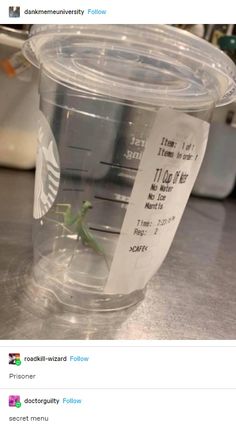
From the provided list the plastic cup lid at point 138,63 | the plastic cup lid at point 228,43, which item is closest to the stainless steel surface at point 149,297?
the plastic cup lid at point 138,63

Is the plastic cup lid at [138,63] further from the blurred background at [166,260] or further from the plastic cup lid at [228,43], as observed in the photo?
the plastic cup lid at [228,43]

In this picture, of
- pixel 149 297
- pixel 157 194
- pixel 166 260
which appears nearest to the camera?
pixel 157 194

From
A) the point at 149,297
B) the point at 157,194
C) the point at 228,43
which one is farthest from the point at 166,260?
the point at 228,43

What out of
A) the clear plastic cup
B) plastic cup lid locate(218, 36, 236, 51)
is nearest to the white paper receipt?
the clear plastic cup

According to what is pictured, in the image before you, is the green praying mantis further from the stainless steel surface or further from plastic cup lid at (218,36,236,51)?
plastic cup lid at (218,36,236,51)

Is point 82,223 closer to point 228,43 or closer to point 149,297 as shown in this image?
point 149,297

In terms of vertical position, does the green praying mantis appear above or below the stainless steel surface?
above
